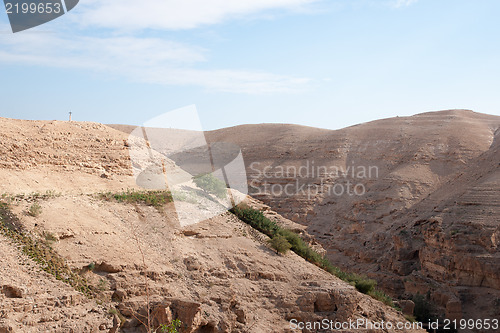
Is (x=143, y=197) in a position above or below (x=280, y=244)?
above

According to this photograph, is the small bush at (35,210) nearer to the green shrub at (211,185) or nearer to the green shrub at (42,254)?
the green shrub at (42,254)

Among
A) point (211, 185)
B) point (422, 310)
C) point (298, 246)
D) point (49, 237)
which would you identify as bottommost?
point (422, 310)

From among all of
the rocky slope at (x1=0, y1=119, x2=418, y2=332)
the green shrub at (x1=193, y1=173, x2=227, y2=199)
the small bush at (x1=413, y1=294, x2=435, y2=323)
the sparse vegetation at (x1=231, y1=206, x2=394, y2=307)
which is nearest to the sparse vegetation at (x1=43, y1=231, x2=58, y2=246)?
the rocky slope at (x1=0, y1=119, x2=418, y2=332)

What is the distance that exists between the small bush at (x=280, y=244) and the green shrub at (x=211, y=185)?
2789 mm

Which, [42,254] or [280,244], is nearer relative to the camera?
[42,254]

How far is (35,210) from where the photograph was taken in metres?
12.8

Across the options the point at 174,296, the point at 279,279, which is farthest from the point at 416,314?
the point at 174,296

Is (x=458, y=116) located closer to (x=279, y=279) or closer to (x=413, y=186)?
(x=413, y=186)

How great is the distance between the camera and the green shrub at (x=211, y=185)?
60.8 feet

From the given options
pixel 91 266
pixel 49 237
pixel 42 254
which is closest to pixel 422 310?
pixel 91 266

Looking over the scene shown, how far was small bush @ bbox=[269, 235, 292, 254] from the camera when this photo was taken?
1689cm

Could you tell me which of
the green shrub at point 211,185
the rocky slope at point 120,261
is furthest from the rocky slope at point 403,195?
the green shrub at point 211,185

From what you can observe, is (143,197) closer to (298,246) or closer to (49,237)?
(49,237)

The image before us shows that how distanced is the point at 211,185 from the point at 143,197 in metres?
3.46
